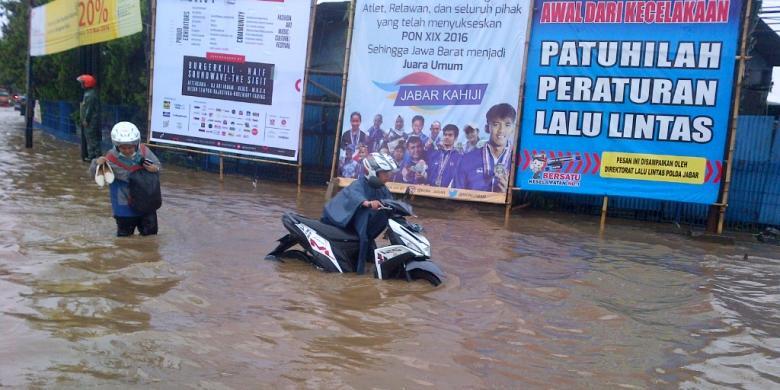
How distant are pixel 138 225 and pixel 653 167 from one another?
7805mm

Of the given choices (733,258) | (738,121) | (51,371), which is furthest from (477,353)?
(738,121)

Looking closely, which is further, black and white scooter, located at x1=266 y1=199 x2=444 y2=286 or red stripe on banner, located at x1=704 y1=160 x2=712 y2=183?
red stripe on banner, located at x1=704 y1=160 x2=712 y2=183

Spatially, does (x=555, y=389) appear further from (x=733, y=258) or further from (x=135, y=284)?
(x=733, y=258)

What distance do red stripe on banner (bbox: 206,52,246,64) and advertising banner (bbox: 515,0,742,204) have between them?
19.2ft

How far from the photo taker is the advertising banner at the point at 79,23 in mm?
13984

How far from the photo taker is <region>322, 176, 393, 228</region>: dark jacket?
7.09 metres

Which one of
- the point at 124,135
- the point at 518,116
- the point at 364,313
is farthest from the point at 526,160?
the point at 364,313

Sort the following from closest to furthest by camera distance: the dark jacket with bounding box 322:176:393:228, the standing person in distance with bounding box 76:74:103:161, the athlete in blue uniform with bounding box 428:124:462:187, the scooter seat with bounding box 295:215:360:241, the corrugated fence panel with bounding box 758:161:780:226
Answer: the dark jacket with bounding box 322:176:393:228 → the scooter seat with bounding box 295:215:360:241 → the corrugated fence panel with bounding box 758:161:780:226 → the athlete in blue uniform with bounding box 428:124:462:187 → the standing person in distance with bounding box 76:74:103:161

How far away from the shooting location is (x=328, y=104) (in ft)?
47.7

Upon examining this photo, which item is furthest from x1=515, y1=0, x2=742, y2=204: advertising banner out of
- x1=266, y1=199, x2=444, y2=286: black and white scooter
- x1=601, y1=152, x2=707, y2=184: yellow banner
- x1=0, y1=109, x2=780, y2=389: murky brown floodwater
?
x1=266, y1=199, x2=444, y2=286: black and white scooter

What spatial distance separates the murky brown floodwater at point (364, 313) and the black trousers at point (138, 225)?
122 millimetres

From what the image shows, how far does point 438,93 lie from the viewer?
1273cm

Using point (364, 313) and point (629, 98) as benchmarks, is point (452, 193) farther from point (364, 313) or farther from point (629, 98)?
point (364, 313)

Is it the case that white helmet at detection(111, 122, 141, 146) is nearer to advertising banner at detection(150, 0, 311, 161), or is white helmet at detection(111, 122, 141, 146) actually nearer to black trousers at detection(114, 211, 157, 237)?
black trousers at detection(114, 211, 157, 237)
